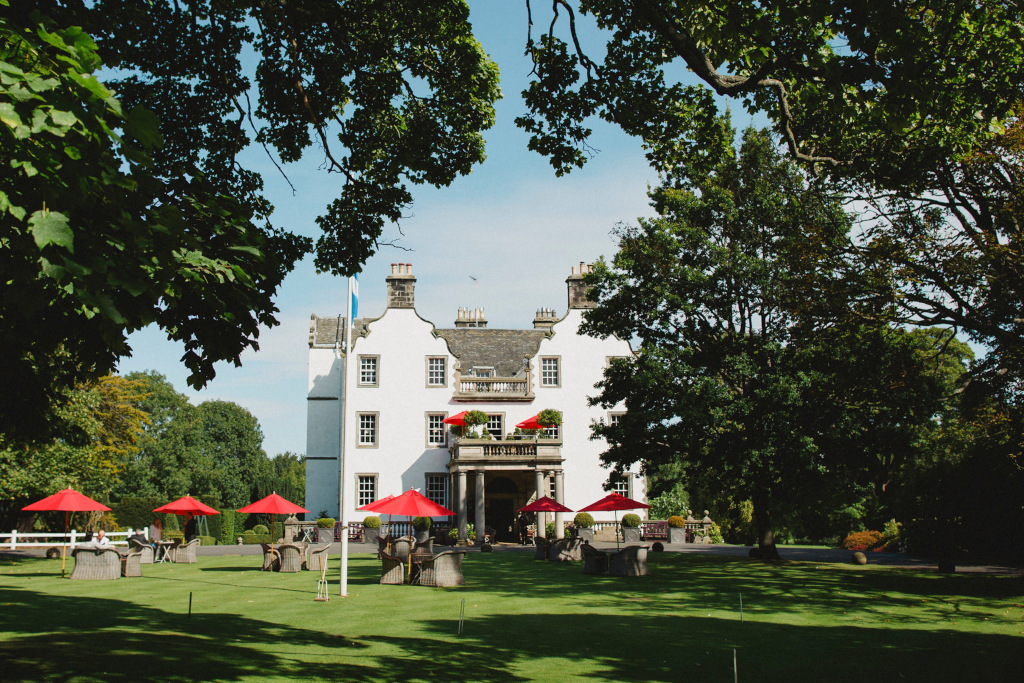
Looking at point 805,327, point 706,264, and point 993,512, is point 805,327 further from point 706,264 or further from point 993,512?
point 993,512

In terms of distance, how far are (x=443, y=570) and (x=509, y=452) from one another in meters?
20.2

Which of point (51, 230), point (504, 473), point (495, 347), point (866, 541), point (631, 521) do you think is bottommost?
point (866, 541)

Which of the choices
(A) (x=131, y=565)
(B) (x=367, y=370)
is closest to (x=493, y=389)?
(B) (x=367, y=370)

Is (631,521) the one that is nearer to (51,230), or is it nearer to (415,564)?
(415,564)

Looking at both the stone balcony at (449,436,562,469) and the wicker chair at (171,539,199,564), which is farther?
the stone balcony at (449,436,562,469)

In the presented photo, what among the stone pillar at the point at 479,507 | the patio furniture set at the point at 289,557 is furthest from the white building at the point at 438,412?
the patio furniture set at the point at 289,557

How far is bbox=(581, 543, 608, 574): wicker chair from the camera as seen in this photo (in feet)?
67.1

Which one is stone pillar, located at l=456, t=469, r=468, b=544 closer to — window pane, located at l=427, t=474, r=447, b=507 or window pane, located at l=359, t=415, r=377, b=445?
window pane, located at l=427, t=474, r=447, b=507

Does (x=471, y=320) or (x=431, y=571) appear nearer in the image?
(x=431, y=571)

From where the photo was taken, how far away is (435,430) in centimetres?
4128

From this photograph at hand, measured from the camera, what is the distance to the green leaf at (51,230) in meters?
4.63

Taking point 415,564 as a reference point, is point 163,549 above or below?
below

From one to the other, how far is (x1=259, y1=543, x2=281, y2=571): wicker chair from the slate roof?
73.6ft

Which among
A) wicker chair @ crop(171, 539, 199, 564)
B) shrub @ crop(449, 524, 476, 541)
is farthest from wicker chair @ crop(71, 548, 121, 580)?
→ shrub @ crop(449, 524, 476, 541)
